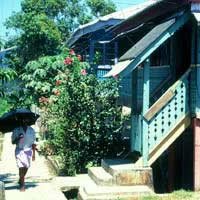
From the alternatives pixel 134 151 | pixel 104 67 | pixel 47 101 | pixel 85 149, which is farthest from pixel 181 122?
pixel 104 67

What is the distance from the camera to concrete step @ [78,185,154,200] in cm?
862

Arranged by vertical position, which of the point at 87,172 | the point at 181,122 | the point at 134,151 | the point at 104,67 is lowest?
the point at 87,172

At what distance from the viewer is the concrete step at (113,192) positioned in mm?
8625

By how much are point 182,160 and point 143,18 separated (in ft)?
13.2

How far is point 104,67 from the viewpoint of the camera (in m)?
20.2

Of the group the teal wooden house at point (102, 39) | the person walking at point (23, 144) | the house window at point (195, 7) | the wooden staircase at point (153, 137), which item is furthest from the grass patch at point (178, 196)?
the teal wooden house at point (102, 39)

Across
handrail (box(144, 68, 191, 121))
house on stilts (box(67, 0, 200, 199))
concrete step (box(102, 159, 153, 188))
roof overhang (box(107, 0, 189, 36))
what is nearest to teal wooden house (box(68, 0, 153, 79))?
roof overhang (box(107, 0, 189, 36))

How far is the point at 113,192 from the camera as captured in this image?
872 cm

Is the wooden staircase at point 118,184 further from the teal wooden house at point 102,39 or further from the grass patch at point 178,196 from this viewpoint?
the teal wooden house at point 102,39

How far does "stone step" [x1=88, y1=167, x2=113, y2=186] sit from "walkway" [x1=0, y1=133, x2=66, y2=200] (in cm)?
88

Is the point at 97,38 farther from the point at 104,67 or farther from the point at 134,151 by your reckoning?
the point at 134,151

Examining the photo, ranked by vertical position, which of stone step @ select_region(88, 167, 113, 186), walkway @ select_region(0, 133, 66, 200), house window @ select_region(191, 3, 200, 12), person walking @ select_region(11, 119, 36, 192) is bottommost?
walkway @ select_region(0, 133, 66, 200)

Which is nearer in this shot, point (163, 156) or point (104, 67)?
point (163, 156)

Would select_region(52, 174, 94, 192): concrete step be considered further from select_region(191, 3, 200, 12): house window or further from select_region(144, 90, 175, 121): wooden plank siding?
select_region(191, 3, 200, 12): house window
